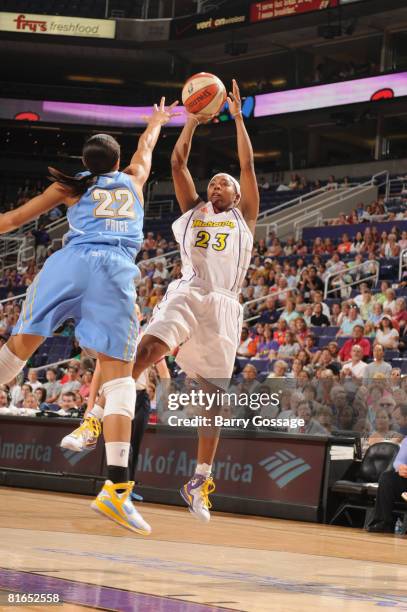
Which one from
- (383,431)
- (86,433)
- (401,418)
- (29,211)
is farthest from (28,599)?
(383,431)

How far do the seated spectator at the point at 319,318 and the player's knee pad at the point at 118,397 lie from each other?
35.3 ft

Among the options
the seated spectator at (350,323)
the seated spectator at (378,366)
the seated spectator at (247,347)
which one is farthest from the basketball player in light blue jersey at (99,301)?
the seated spectator at (247,347)

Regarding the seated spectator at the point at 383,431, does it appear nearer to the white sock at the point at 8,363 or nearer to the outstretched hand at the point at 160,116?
the outstretched hand at the point at 160,116

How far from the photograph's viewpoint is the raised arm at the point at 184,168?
6578 millimetres

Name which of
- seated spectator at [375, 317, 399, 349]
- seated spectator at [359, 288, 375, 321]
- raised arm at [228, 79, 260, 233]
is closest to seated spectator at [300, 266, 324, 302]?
seated spectator at [359, 288, 375, 321]

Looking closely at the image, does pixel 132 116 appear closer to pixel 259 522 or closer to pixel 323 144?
pixel 323 144

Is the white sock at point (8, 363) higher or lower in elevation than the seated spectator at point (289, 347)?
lower

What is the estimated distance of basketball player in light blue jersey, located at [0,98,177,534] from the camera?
4785 mm

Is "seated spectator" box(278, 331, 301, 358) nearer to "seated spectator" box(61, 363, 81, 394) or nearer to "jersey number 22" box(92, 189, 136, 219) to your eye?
"seated spectator" box(61, 363, 81, 394)

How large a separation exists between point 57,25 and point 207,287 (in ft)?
90.2

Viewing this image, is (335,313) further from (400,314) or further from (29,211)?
(29,211)

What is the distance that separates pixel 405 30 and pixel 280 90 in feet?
14.1

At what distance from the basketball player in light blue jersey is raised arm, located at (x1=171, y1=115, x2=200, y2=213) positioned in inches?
61.8

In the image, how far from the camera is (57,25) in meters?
31.7
